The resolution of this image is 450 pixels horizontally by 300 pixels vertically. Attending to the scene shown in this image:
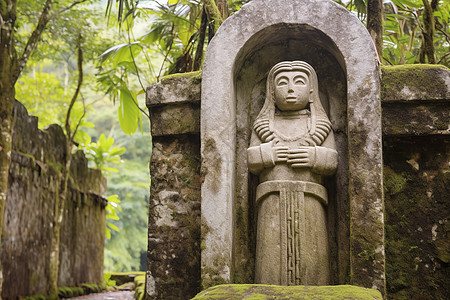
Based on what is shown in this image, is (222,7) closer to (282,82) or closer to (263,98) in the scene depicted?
(263,98)

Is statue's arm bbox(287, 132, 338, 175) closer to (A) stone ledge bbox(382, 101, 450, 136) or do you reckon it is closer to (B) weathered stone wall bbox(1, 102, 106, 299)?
(A) stone ledge bbox(382, 101, 450, 136)

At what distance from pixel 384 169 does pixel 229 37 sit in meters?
1.77

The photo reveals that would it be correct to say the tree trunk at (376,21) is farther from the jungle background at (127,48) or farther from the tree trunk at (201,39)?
the tree trunk at (201,39)

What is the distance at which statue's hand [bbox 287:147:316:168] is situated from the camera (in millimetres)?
4195

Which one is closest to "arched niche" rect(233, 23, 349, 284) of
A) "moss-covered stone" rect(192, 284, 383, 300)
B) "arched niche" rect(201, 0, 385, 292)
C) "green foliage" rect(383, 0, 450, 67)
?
"arched niche" rect(201, 0, 385, 292)

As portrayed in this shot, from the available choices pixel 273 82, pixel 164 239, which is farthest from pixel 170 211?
pixel 273 82

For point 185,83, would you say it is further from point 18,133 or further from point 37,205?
point 37,205

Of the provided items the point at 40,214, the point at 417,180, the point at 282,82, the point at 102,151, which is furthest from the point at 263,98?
the point at 102,151

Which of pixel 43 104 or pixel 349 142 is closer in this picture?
pixel 349 142

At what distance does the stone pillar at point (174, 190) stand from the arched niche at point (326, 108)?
343 mm

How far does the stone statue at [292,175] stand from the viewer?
4055mm

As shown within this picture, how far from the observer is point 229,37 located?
450 cm

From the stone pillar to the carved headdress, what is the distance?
0.63 m

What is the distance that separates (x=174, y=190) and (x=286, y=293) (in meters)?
1.79
